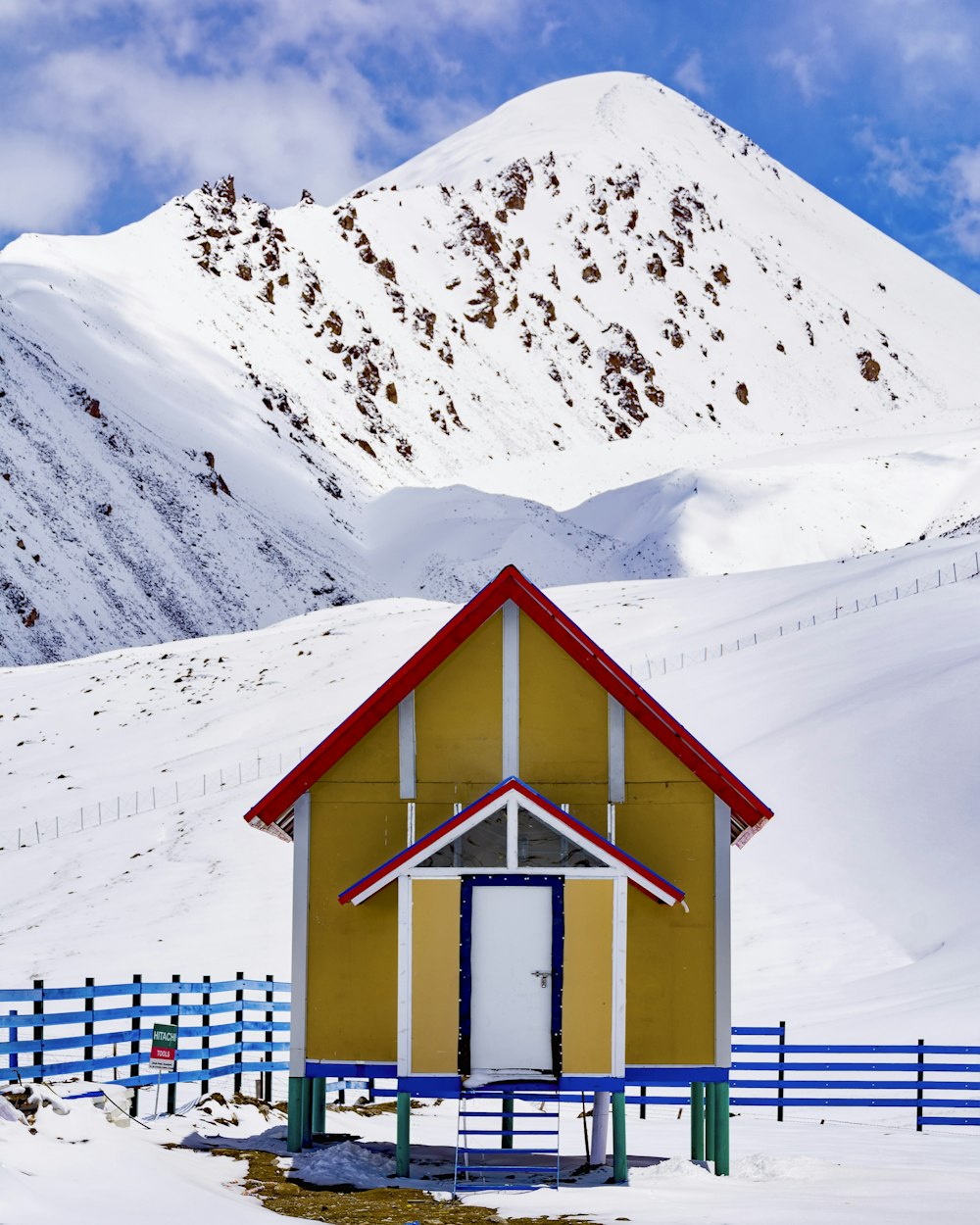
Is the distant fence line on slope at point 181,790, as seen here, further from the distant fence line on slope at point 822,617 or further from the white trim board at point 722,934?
the white trim board at point 722,934

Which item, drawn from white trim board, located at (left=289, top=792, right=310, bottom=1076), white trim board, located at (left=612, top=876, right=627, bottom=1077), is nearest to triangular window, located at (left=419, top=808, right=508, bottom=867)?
white trim board, located at (left=612, top=876, right=627, bottom=1077)

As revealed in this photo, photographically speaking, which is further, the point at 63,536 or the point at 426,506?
the point at 426,506

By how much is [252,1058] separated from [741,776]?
610 inches

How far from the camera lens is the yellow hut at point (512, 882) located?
1381 centimetres

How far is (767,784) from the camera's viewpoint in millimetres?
36594

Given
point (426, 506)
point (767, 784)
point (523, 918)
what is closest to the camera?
point (523, 918)

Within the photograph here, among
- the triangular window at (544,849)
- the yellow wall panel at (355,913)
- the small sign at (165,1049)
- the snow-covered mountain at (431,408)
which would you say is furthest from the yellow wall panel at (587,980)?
the snow-covered mountain at (431,408)

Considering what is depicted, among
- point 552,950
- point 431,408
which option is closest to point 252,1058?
point 552,950

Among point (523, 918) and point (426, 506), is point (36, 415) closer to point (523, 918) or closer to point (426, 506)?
point (426, 506)

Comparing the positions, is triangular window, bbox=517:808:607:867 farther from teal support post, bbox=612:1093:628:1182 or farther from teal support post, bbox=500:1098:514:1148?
teal support post, bbox=500:1098:514:1148

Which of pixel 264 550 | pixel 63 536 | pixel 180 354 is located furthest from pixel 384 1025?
pixel 180 354

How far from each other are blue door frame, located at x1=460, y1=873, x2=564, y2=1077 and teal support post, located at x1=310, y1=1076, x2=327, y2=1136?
7.52 feet

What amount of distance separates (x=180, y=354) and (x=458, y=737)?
335 feet

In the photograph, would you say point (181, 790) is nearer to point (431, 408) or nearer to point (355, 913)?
point (355, 913)
